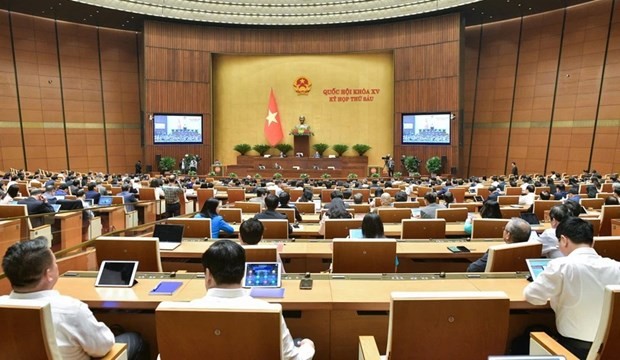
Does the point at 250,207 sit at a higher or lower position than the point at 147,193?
higher

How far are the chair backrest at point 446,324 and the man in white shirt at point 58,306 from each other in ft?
4.26

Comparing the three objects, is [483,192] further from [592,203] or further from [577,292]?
[577,292]

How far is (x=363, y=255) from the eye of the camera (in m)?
3.68

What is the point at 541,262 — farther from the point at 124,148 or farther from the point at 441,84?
the point at 124,148

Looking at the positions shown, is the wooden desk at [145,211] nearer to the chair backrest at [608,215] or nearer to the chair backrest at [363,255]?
the chair backrest at [363,255]

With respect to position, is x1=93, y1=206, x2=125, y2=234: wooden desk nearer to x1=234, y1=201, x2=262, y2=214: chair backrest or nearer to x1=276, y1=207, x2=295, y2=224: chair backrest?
x1=234, y1=201, x2=262, y2=214: chair backrest

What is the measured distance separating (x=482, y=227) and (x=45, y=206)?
570 cm

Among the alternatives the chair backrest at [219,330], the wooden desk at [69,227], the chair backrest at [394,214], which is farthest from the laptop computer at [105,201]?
the chair backrest at [219,330]

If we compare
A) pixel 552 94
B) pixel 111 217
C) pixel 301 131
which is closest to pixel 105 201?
pixel 111 217

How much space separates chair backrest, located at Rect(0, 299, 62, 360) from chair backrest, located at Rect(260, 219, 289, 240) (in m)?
3.27

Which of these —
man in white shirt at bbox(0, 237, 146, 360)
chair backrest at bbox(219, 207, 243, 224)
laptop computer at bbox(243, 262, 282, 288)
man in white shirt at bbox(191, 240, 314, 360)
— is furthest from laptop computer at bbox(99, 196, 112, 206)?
man in white shirt at bbox(191, 240, 314, 360)

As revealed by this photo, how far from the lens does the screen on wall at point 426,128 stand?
18.6m

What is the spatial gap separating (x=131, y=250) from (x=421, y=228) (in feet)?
9.94

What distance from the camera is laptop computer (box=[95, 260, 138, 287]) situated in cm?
290
